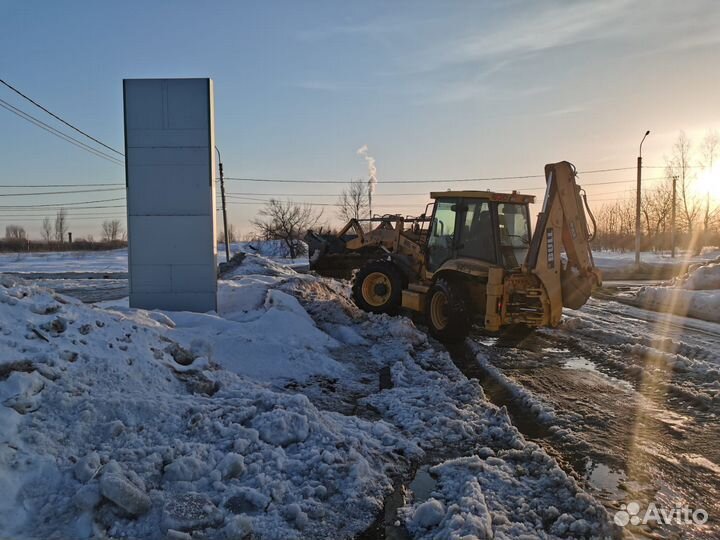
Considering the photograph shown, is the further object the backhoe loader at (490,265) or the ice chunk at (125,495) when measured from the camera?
the backhoe loader at (490,265)

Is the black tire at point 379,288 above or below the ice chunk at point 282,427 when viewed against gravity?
above

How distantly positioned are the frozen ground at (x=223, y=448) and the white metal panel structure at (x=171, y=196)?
3.43 m

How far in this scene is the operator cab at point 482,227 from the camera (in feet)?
31.7

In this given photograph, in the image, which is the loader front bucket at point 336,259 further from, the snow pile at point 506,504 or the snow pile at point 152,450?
the snow pile at point 506,504

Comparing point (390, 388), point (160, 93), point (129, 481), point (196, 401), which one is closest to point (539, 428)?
point (390, 388)

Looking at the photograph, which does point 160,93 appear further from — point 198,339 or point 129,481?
point 129,481

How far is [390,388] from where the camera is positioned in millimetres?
6840

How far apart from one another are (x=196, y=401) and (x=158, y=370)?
34.1 inches

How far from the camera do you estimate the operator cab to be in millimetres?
9648

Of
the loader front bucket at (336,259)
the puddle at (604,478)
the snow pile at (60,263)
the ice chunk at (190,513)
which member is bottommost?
the snow pile at (60,263)

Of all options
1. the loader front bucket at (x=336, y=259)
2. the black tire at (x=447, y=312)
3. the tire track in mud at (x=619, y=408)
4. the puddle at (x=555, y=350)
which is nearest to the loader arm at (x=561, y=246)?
the puddle at (x=555, y=350)

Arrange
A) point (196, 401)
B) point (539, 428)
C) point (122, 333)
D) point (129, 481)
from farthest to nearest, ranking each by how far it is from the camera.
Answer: point (122, 333)
point (539, 428)
point (196, 401)
point (129, 481)

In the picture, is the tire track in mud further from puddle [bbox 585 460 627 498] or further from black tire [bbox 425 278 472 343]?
A: black tire [bbox 425 278 472 343]

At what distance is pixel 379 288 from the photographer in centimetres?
1169
